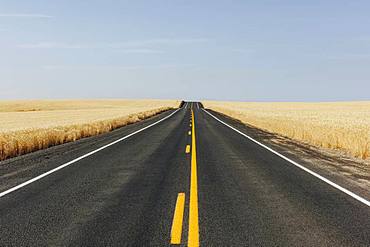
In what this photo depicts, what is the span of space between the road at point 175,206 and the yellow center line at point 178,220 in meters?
0.01

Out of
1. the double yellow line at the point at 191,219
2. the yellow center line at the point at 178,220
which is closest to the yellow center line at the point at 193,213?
the double yellow line at the point at 191,219

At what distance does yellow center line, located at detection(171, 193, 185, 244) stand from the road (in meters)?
0.01

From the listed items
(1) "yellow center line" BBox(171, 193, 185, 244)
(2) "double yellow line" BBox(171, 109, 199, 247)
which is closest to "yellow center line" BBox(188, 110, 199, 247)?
(2) "double yellow line" BBox(171, 109, 199, 247)

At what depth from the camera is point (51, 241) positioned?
4.86m

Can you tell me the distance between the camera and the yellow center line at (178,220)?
194 inches

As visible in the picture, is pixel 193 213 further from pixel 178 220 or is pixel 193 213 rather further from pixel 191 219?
pixel 178 220

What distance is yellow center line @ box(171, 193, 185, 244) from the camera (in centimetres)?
492

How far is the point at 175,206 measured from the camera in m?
6.48

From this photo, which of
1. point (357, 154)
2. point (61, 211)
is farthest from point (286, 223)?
point (357, 154)

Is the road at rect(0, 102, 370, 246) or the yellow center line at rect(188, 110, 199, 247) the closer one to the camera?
the yellow center line at rect(188, 110, 199, 247)

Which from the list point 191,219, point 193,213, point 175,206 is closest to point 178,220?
point 191,219

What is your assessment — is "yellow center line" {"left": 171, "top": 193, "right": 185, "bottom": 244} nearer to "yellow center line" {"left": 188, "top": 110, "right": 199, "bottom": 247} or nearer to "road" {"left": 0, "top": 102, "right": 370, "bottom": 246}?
"road" {"left": 0, "top": 102, "right": 370, "bottom": 246}

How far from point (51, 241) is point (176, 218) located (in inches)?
71.9

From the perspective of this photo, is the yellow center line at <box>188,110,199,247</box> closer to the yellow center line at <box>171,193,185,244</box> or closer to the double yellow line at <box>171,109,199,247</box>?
the double yellow line at <box>171,109,199,247</box>
